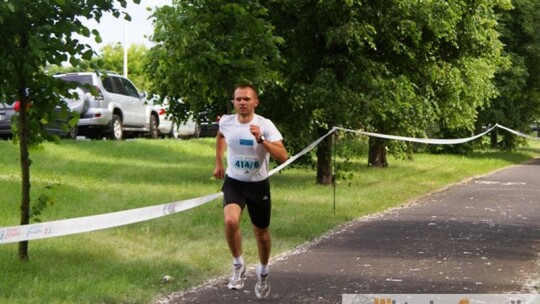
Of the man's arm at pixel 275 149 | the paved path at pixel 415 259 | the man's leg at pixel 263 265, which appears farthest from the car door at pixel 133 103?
the man's arm at pixel 275 149

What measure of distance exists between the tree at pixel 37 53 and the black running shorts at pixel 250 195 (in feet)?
6.57

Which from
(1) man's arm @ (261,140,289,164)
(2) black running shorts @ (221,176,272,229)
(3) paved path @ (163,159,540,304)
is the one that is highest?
(1) man's arm @ (261,140,289,164)

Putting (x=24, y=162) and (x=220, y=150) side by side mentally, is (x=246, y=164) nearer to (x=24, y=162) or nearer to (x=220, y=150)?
(x=220, y=150)

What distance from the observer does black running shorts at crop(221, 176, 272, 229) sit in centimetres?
878

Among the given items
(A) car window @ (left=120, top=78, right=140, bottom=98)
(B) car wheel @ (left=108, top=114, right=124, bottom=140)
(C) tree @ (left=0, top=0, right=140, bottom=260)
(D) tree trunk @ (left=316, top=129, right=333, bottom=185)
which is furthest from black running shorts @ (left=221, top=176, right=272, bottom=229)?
(A) car window @ (left=120, top=78, right=140, bottom=98)

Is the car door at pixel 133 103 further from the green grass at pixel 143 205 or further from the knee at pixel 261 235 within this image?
the knee at pixel 261 235

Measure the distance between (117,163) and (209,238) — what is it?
12.1 meters

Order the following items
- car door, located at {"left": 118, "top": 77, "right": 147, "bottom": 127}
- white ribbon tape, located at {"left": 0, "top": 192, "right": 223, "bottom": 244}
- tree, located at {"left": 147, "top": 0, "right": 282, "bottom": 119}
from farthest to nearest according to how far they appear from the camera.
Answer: car door, located at {"left": 118, "top": 77, "right": 147, "bottom": 127} → tree, located at {"left": 147, "top": 0, "right": 282, "bottom": 119} → white ribbon tape, located at {"left": 0, "top": 192, "right": 223, "bottom": 244}

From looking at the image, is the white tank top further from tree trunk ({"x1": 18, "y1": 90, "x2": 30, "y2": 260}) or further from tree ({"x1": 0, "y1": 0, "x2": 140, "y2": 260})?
tree trunk ({"x1": 18, "y1": 90, "x2": 30, "y2": 260})

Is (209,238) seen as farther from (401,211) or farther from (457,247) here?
(401,211)

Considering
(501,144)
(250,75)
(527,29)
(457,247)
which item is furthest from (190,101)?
(501,144)

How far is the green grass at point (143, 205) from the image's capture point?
368 inches

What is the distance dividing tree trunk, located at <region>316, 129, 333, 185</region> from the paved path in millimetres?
4270

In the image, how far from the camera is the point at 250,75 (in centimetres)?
1409
